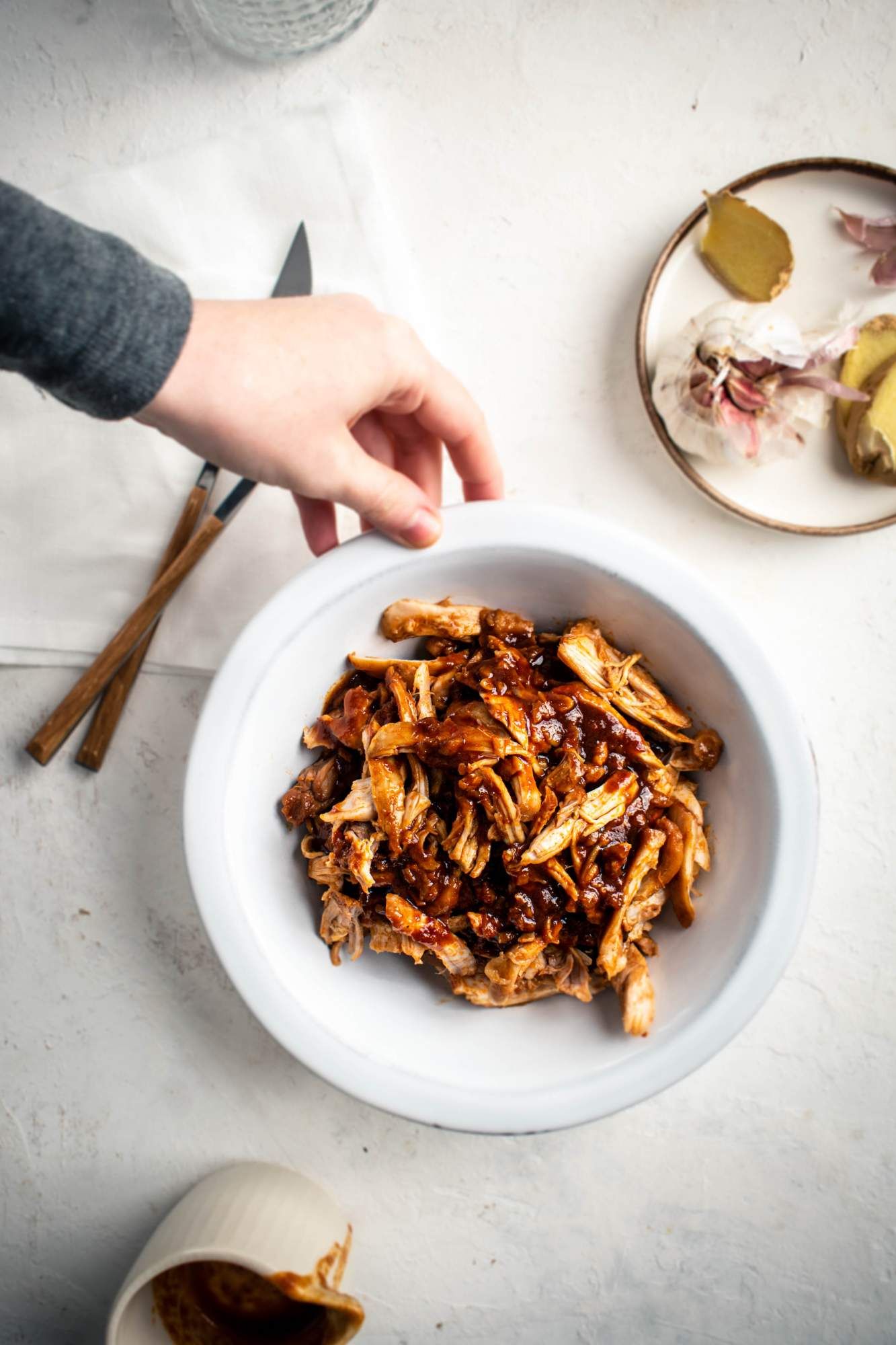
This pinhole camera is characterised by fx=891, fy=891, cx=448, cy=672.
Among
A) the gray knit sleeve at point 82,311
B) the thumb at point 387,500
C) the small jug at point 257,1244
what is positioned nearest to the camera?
the gray knit sleeve at point 82,311

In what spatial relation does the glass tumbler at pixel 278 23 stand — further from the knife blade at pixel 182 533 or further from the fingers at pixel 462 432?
the fingers at pixel 462 432

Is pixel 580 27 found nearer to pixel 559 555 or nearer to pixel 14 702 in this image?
pixel 559 555

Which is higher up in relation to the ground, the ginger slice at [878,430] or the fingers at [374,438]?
the ginger slice at [878,430]

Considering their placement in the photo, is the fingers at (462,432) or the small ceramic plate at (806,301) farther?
the small ceramic plate at (806,301)

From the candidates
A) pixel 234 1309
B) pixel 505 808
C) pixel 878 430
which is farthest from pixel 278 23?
pixel 234 1309

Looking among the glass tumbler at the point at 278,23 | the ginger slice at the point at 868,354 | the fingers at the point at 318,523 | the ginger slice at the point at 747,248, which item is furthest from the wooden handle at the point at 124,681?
the ginger slice at the point at 868,354

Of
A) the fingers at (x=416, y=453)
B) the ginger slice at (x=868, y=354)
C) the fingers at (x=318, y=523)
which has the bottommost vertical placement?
the fingers at (x=318, y=523)

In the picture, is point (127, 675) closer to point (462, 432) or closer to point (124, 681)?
point (124, 681)
